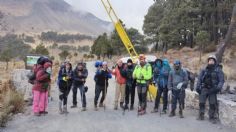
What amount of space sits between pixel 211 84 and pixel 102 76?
368 cm

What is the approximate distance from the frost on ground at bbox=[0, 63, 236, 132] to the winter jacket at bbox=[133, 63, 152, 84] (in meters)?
1.05

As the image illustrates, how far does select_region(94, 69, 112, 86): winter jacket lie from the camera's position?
1372 centimetres

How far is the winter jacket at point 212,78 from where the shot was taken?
11680 mm

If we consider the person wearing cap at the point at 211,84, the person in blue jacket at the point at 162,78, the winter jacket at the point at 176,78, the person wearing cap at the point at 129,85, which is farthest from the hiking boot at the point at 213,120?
the person wearing cap at the point at 129,85

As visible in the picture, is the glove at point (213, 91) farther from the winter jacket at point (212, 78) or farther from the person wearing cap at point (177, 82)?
the person wearing cap at point (177, 82)

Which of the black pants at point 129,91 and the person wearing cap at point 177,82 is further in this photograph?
the black pants at point 129,91

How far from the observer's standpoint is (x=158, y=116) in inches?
500

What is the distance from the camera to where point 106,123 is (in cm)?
1149

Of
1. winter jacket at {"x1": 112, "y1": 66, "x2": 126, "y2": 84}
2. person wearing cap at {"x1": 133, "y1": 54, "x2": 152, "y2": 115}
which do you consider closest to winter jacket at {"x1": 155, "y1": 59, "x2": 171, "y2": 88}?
person wearing cap at {"x1": 133, "y1": 54, "x2": 152, "y2": 115}

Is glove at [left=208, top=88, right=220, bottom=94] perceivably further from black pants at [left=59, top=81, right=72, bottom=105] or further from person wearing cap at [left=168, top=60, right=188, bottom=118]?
black pants at [left=59, top=81, right=72, bottom=105]

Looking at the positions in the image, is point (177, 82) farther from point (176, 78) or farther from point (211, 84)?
point (211, 84)

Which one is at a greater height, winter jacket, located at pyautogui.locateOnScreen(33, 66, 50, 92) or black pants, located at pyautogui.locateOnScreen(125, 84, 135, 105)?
winter jacket, located at pyautogui.locateOnScreen(33, 66, 50, 92)

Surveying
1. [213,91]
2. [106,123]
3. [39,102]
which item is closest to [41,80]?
[39,102]

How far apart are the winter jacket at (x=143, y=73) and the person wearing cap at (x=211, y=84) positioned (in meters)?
1.86
